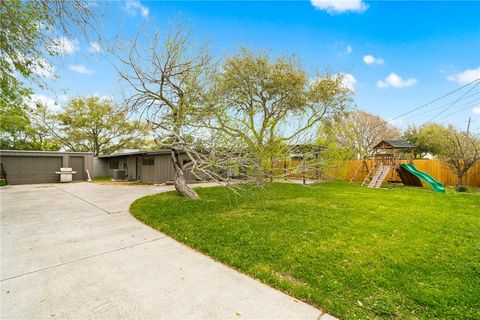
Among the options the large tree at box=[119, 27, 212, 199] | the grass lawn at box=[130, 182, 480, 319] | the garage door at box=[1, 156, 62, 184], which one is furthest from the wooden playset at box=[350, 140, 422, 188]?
the garage door at box=[1, 156, 62, 184]

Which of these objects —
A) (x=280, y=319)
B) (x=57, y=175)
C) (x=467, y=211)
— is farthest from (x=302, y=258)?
(x=57, y=175)

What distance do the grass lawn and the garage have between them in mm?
12913

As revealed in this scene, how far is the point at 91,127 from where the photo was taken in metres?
20.7

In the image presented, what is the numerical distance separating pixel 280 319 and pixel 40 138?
89.9 ft

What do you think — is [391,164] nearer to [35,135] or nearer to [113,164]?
[113,164]

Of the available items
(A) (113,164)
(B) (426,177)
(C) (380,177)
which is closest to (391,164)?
(C) (380,177)

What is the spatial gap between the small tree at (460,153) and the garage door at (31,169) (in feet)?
76.8

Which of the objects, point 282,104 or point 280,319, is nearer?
point 280,319

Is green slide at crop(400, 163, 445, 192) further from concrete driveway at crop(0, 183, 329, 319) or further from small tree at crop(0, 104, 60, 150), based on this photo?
small tree at crop(0, 104, 60, 150)

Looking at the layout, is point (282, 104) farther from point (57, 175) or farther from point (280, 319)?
point (57, 175)

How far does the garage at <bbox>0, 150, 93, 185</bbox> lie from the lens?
1290 centimetres

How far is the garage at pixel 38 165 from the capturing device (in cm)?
1290

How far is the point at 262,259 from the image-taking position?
Result: 115 inches

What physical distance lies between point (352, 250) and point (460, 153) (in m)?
11.6
